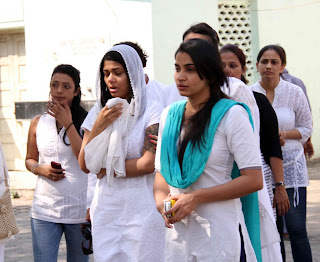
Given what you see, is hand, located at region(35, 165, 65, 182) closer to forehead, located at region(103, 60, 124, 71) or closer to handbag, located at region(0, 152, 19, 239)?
handbag, located at region(0, 152, 19, 239)

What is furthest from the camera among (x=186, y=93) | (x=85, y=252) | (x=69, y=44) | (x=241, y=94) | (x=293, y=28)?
(x=293, y=28)

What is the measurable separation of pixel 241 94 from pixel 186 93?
0.58 meters

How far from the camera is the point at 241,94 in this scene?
360 centimetres

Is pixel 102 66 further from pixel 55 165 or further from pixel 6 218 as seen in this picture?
pixel 6 218

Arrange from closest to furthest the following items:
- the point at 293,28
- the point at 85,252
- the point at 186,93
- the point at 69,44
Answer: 1. the point at 186,93
2. the point at 85,252
3. the point at 69,44
4. the point at 293,28

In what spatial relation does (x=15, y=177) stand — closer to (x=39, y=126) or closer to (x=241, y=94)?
(x=39, y=126)

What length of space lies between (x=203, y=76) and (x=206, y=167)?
425mm

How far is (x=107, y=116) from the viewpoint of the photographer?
3.88m

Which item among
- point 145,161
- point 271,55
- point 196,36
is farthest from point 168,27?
point 145,161

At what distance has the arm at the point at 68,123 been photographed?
457 cm

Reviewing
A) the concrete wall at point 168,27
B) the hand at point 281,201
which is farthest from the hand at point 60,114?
the concrete wall at point 168,27

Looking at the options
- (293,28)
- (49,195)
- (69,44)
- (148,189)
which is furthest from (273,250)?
(293,28)

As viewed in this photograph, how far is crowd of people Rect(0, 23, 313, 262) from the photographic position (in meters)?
3.02

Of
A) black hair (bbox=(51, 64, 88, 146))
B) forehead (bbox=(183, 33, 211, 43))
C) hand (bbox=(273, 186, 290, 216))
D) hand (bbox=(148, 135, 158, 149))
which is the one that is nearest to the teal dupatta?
hand (bbox=(148, 135, 158, 149))
